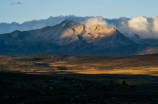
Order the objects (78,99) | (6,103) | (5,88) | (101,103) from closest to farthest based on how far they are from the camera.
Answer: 1. (6,103)
2. (101,103)
3. (78,99)
4. (5,88)

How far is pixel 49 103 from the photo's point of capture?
36406 millimetres

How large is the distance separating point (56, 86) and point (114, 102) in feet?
58.6

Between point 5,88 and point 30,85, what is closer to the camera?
point 5,88

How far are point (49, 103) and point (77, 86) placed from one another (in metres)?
21.2

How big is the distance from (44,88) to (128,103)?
1756 cm

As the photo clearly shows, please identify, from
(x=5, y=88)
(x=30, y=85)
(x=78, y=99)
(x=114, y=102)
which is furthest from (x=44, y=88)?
(x=114, y=102)

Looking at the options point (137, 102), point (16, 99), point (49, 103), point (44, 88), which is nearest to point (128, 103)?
point (137, 102)

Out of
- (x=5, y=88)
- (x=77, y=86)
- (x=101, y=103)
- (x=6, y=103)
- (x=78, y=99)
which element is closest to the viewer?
(x=6, y=103)

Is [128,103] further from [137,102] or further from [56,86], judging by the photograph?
[56,86]

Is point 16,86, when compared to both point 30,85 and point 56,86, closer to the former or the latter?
point 30,85

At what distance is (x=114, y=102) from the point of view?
1515 inches

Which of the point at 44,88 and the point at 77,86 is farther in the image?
the point at 77,86

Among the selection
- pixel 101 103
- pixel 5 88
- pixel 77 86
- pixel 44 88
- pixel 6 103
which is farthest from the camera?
pixel 77 86

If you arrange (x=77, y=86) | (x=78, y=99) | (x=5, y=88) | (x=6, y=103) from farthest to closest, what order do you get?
(x=77, y=86) → (x=5, y=88) → (x=78, y=99) → (x=6, y=103)
